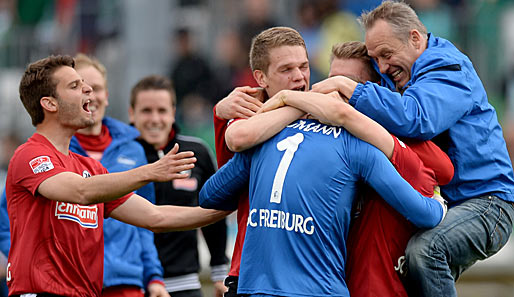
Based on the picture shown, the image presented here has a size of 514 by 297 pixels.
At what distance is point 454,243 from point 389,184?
0.57m

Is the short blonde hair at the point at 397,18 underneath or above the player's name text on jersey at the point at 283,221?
above

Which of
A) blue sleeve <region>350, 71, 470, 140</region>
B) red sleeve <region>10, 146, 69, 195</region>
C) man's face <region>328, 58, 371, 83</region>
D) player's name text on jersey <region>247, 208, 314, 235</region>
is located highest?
man's face <region>328, 58, 371, 83</region>

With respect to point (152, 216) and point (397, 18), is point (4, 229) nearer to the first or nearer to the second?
point (152, 216)

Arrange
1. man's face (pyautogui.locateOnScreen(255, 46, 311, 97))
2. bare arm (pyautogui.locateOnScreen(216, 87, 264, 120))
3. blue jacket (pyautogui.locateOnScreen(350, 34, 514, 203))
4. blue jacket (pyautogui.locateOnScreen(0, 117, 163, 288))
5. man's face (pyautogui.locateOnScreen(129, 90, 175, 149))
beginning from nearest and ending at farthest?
1. blue jacket (pyautogui.locateOnScreen(350, 34, 514, 203))
2. bare arm (pyautogui.locateOnScreen(216, 87, 264, 120))
3. man's face (pyautogui.locateOnScreen(255, 46, 311, 97))
4. blue jacket (pyautogui.locateOnScreen(0, 117, 163, 288))
5. man's face (pyautogui.locateOnScreen(129, 90, 175, 149))

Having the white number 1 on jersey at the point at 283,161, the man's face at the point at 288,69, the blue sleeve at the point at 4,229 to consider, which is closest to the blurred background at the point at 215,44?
the blue sleeve at the point at 4,229

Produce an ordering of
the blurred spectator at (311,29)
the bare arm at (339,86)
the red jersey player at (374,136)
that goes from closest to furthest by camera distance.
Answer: the red jersey player at (374,136)
the bare arm at (339,86)
the blurred spectator at (311,29)

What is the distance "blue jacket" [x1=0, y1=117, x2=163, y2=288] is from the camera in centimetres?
621

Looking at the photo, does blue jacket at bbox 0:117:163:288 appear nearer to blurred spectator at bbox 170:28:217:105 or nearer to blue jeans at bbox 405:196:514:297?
blue jeans at bbox 405:196:514:297

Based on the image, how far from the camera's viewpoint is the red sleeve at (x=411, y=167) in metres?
A: 4.47

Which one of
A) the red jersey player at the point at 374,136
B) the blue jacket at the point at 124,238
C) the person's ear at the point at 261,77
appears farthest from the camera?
the blue jacket at the point at 124,238

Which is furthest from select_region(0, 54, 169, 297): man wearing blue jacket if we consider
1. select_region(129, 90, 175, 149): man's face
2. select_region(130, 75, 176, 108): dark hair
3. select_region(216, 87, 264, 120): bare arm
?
select_region(216, 87, 264, 120): bare arm

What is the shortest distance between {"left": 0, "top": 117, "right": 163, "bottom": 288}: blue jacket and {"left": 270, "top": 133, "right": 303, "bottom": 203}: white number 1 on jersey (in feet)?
7.01

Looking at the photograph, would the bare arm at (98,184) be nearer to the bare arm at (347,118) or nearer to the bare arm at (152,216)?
the bare arm at (152,216)

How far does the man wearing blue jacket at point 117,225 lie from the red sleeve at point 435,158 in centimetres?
257
